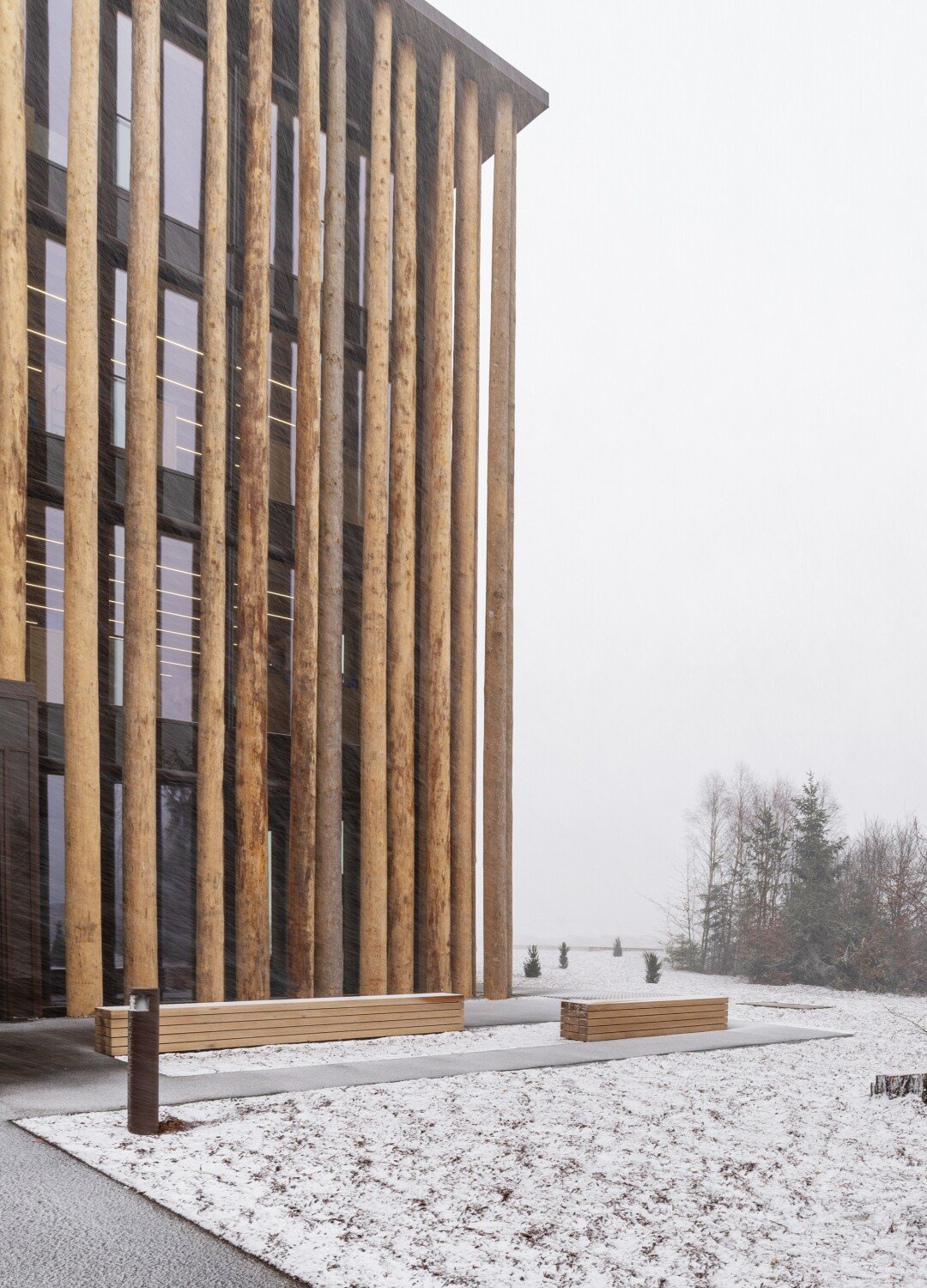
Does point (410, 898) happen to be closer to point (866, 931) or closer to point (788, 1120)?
point (788, 1120)

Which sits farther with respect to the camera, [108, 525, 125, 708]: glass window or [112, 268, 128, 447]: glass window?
[112, 268, 128, 447]: glass window

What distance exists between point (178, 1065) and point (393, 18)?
560 inches

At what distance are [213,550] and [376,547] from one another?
2532mm

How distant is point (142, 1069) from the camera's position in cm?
662

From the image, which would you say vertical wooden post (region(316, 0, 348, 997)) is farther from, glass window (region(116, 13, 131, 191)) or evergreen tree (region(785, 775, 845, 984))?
evergreen tree (region(785, 775, 845, 984))

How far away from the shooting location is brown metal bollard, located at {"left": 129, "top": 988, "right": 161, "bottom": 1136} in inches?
259

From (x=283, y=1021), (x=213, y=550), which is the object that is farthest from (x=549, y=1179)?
(x=213, y=550)

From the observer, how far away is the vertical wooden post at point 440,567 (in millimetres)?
15117

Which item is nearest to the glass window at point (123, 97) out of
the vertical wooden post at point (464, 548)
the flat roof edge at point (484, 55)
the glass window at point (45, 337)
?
the glass window at point (45, 337)

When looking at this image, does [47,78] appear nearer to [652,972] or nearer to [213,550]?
[213,550]

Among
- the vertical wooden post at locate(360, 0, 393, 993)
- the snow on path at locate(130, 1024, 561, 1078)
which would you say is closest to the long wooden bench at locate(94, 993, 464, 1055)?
the snow on path at locate(130, 1024, 561, 1078)

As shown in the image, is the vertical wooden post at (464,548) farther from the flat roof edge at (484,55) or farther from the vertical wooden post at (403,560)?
the vertical wooden post at (403,560)

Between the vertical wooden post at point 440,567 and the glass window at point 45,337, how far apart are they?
16.9 ft

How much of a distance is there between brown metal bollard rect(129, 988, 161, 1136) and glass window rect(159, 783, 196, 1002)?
700cm
